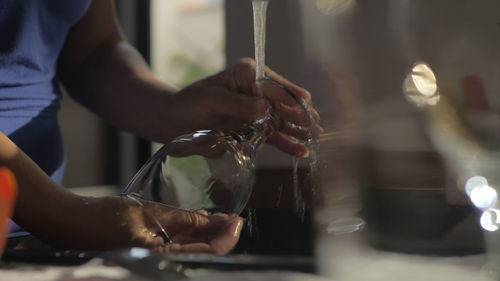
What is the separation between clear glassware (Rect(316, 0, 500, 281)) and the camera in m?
0.32

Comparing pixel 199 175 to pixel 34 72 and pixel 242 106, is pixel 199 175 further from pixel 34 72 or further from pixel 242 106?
pixel 34 72

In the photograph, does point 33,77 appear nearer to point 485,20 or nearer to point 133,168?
point 485,20

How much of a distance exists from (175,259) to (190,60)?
1489 millimetres

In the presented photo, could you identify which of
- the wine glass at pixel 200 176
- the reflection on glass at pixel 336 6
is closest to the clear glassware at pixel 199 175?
the wine glass at pixel 200 176

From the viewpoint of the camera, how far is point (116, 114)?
1.81 ft

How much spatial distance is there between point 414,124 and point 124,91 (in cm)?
27

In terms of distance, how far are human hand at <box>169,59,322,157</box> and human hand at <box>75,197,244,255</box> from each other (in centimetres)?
11

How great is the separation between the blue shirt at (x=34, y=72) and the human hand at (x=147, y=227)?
20cm

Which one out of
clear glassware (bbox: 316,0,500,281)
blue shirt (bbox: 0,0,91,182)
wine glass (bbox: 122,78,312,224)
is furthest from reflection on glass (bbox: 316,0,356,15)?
blue shirt (bbox: 0,0,91,182)

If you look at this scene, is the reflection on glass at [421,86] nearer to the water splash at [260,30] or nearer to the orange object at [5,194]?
the water splash at [260,30]

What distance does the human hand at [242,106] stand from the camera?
0.37 metres

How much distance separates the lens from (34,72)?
0.47m

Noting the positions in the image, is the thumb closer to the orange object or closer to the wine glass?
the wine glass

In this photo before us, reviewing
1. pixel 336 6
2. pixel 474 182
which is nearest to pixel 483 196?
pixel 474 182
